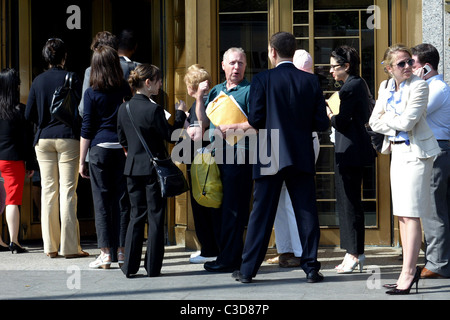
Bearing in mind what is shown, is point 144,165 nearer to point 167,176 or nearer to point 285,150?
point 167,176

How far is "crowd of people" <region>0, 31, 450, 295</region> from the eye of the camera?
20.3 ft

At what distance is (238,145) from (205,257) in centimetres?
130

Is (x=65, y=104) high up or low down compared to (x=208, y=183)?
up

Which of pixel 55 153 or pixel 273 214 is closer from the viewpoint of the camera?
pixel 273 214

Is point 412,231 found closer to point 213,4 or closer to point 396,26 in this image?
point 396,26

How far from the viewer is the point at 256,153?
262 inches

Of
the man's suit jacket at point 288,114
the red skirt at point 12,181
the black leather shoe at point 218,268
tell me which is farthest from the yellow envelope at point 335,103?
the red skirt at point 12,181

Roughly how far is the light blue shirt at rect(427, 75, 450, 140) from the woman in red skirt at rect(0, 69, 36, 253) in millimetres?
4075

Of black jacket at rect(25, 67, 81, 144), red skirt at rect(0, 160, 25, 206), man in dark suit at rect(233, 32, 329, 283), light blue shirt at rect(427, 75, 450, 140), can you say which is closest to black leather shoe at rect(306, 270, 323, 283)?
man in dark suit at rect(233, 32, 329, 283)

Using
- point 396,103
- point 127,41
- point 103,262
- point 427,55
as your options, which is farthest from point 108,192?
point 427,55

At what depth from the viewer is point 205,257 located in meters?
7.76

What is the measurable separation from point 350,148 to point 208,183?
47.5 inches

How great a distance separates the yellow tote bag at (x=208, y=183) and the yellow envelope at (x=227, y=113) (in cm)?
31
